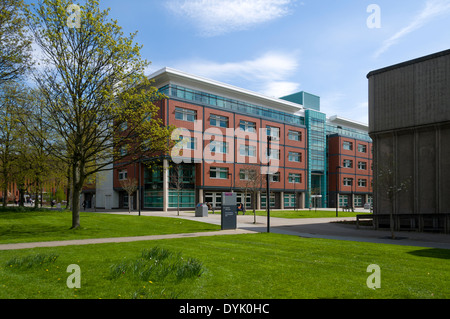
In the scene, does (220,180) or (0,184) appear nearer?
(0,184)

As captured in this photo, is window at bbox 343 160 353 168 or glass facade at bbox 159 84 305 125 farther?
window at bbox 343 160 353 168

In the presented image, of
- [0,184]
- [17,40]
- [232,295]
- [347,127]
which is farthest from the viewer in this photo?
[347,127]

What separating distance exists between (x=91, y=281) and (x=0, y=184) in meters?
30.8

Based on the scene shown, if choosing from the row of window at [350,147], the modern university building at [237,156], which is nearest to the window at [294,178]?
the modern university building at [237,156]

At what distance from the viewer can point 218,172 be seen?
5588 cm

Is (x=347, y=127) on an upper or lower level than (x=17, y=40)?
upper

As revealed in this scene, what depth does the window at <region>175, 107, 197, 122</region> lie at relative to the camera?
5144cm

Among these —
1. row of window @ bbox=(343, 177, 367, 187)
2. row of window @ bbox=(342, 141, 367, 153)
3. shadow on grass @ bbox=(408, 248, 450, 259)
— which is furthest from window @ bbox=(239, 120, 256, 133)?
shadow on grass @ bbox=(408, 248, 450, 259)

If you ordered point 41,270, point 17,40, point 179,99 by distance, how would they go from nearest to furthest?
1. point 41,270
2. point 17,40
3. point 179,99

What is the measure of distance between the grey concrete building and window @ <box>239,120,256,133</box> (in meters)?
33.1

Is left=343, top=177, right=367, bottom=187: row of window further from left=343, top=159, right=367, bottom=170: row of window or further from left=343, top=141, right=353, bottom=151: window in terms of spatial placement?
left=343, top=141, right=353, bottom=151: window

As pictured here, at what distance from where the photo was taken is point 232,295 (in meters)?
6.81

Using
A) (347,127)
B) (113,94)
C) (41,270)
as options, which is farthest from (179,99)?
(347,127)

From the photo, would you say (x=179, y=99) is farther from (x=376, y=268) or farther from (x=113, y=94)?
(x=376, y=268)
